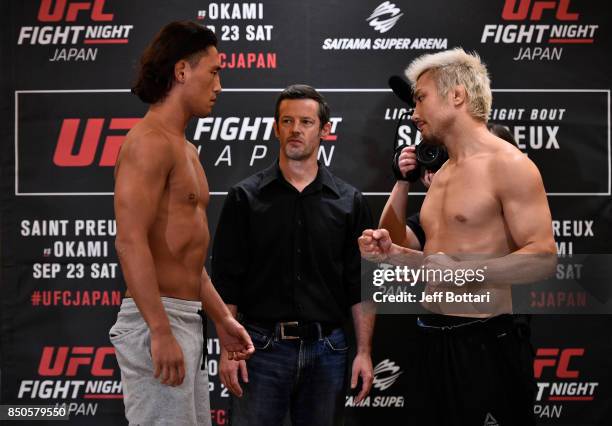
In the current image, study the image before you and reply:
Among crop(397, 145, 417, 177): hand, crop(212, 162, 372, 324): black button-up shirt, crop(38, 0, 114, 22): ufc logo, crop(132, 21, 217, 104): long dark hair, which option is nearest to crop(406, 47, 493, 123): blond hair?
crop(397, 145, 417, 177): hand

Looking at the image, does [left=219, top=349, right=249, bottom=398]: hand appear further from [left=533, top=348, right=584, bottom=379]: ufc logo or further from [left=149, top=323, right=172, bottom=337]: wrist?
[left=533, top=348, right=584, bottom=379]: ufc logo

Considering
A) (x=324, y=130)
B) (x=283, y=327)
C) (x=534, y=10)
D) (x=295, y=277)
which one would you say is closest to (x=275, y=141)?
(x=324, y=130)

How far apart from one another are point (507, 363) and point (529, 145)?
1387mm

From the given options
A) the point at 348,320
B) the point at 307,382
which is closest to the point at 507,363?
the point at 307,382

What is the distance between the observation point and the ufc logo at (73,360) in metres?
3.53

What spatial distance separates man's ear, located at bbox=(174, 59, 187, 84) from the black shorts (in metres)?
1.18

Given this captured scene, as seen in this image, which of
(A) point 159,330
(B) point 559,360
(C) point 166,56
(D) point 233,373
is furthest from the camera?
(B) point 559,360

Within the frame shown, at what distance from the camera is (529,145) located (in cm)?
352

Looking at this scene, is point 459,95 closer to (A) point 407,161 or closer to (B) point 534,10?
(A) point 407,161

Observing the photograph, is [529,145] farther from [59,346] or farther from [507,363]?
[59,346]

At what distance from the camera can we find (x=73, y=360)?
3.53 m

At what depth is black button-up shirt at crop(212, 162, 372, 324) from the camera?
118 inches

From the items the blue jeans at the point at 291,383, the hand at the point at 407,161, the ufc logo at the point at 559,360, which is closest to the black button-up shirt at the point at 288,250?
the blue jeans at the point at 291,383

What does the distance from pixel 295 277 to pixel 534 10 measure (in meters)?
1.75
